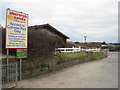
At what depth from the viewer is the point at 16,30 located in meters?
5.39

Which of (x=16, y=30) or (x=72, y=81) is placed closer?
(x=16, y=30)

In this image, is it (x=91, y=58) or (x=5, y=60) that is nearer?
(x=5, y=60)

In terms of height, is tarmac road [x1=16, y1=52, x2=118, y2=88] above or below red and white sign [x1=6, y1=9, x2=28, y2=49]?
below

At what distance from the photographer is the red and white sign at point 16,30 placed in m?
5.09

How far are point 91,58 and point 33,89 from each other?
35.3 ft

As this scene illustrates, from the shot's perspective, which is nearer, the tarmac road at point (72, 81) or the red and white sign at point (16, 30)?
the tarmac road at point (72, 81)

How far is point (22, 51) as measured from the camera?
559cm

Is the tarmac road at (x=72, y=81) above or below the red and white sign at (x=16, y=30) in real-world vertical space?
below

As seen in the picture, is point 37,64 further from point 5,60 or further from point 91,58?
point 91,58

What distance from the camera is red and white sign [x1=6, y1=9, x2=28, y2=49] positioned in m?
5.09

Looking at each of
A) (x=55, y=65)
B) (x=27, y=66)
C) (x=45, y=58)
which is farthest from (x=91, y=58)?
(x=27, y=66)

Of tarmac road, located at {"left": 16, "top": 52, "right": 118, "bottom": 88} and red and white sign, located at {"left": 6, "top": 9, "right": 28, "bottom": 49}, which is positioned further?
red and white sign, located at {"left": 6, "top": 9, "right": 28, "bottom": 49}

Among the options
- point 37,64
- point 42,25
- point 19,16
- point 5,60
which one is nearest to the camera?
point 5,60

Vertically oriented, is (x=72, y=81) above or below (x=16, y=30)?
below
